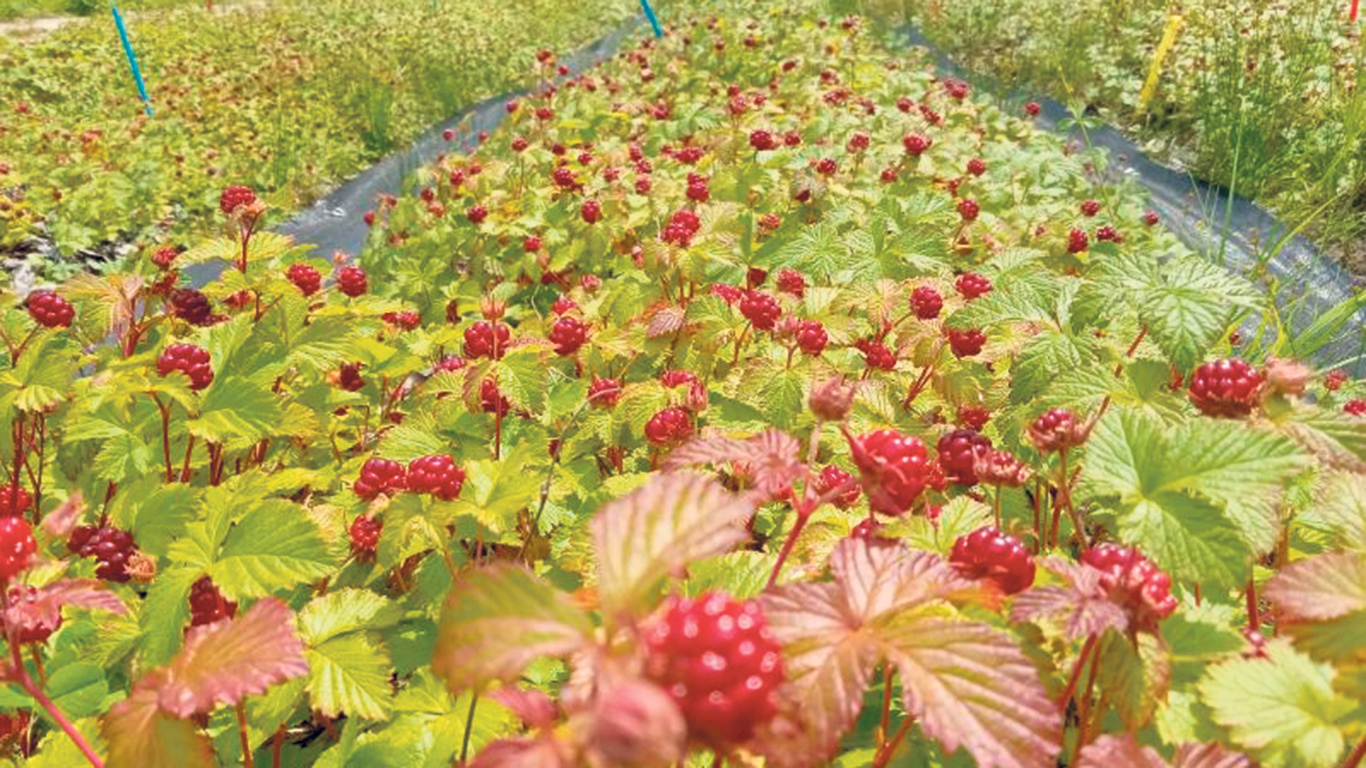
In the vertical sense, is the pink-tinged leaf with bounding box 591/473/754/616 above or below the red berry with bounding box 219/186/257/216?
above

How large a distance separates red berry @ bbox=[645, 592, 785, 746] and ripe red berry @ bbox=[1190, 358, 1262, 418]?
0.88 meters

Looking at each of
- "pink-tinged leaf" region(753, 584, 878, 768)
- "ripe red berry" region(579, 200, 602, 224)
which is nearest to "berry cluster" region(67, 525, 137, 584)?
"pink-tinged leaf" region(753, 584, 878, 768)

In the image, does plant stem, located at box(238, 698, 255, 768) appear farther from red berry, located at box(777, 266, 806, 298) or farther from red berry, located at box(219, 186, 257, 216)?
red berry, located at box(777, 266, 806, 298)

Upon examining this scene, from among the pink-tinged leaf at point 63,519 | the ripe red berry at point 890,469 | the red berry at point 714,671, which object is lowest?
the pink-tinged leaf at point 63,519

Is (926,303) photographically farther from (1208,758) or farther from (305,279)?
(305,279)

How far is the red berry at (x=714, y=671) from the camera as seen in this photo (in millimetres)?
621

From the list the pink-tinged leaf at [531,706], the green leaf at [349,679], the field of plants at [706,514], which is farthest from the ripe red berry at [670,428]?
the pink-tinged leaf at [531,706]

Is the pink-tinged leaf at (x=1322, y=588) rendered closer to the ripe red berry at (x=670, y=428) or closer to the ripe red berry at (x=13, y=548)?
the ripe red berry at (x=670, y=428)

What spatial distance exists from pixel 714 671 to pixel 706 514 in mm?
130

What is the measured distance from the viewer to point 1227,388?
3.89 ft

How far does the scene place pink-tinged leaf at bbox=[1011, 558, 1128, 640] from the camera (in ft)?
2.72

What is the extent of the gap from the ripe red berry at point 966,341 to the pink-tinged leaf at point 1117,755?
1240 millimetres

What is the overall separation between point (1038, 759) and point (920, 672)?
0.40 feet

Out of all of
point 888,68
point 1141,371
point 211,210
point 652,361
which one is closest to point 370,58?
point 211,210
